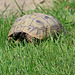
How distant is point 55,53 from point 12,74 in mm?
852

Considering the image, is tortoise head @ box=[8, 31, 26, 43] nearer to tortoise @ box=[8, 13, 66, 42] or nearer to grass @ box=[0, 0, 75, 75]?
tortoise @ box=[8, 13, 66, 42]

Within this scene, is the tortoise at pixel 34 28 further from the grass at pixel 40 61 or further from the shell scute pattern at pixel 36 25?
the grass at pixel 40 61

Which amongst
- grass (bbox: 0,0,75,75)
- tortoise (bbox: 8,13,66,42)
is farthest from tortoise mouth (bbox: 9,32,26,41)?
grass (bbox: 0,0,75,75)

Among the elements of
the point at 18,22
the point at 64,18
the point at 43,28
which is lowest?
the point at 64,18

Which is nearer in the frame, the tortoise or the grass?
the grass

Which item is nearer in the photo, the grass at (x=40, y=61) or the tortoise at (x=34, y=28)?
the grass at (x=40, y=61)

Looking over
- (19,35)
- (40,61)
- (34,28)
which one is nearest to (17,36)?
(19,35)

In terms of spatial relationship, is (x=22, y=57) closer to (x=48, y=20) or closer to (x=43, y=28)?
(x=43, y=28)

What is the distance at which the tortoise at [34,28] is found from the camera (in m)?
3.75

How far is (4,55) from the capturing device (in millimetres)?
3105

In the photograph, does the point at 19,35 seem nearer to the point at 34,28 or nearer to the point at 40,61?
the point at 34,28

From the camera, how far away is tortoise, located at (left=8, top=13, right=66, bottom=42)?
375 centimetres

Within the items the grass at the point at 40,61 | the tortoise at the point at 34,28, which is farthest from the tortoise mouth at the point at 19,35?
the grass at the point at 40,61

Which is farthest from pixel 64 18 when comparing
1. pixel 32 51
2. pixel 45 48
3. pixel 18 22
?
pixel 32 51
